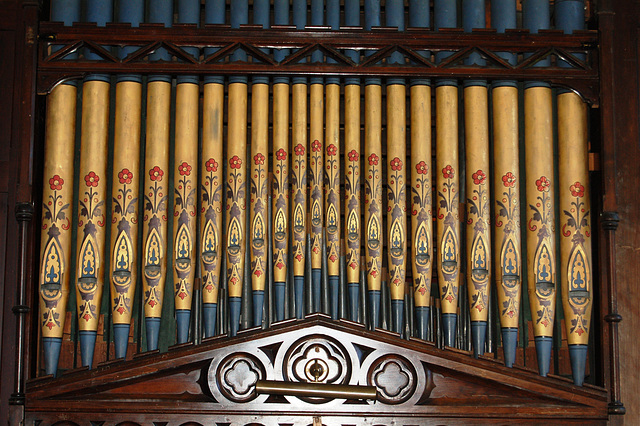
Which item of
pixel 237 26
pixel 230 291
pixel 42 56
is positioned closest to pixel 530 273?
pixel 230 291

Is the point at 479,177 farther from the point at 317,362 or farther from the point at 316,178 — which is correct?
the point at 317,362

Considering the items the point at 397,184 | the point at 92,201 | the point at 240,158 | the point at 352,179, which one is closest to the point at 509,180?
the point at 397,184

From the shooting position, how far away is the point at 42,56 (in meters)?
5.73

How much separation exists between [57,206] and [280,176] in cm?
123

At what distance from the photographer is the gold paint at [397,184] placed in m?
5.44

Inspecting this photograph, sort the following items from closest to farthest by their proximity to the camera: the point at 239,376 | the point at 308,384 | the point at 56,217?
the point at 308,384 → the point at 239,376 → the point at 56,217

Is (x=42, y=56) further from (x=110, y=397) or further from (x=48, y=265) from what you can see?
(x=110, y=397)

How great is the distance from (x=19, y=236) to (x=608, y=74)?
3466 mm

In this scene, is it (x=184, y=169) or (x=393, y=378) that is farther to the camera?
(x=184, y=169)

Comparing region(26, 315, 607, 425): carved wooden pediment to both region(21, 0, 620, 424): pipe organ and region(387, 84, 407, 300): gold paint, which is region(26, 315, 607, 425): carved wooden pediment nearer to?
region(21, 0, 620, 424): pipe organ

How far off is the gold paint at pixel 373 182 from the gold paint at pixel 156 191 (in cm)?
112

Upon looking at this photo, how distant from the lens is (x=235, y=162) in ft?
18.2

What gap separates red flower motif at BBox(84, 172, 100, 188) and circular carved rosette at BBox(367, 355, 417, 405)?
1818 millimetres

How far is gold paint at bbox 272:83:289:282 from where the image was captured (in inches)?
214
